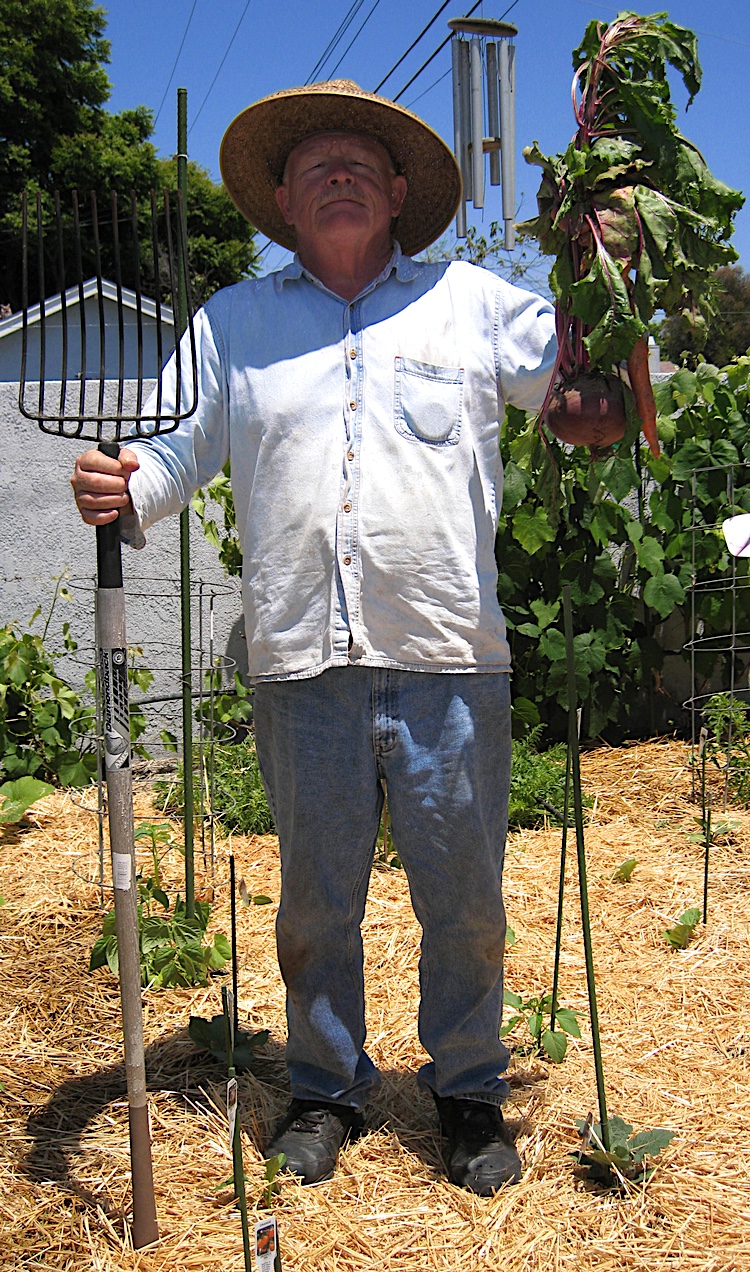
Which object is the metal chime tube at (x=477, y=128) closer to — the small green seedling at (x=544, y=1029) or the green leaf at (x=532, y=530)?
the green leaf at (x=532, y=530)

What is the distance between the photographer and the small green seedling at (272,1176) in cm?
184

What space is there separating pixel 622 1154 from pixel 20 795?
8.91 feet

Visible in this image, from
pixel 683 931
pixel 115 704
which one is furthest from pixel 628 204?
pixel 683 931

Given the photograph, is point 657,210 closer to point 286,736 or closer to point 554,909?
point 286,736

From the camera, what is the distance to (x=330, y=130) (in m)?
1.96

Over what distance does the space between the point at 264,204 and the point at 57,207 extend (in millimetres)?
523

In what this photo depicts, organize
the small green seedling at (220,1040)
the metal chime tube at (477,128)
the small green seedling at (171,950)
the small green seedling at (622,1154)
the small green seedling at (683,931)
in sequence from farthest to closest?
the metal chime tube at (477,128) < the small green seedling at (683,931) < the small green seedling at (171,950) < the small green seedling at (220,1040) < the small green seedling at (622,1154)

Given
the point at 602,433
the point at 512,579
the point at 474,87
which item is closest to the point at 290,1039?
the point at 602,433

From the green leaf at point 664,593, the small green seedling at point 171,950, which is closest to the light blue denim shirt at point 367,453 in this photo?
the small green seedling at point 171,950

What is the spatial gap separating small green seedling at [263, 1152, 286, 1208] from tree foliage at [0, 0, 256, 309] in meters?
20.4

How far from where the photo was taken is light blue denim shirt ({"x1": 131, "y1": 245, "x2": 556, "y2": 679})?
185cm

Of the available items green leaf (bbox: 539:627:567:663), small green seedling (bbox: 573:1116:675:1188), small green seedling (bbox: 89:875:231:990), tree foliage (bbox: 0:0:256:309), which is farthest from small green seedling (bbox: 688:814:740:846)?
tree foliage (bbox: 0:0:256:309)

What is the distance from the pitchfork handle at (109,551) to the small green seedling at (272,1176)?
1.00 m

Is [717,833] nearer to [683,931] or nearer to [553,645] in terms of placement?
[683,931]
